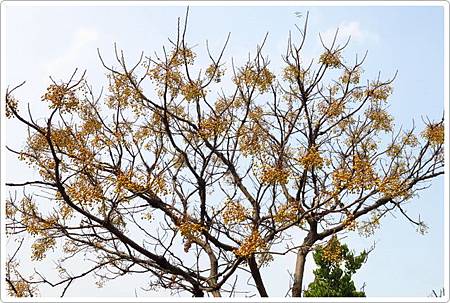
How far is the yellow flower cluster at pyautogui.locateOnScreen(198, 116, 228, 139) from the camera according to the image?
17.7ft

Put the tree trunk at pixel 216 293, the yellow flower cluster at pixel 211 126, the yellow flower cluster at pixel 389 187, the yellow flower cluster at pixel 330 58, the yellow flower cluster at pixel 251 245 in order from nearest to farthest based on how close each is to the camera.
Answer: the yellow flower cluster at pixel 251 245 → the yellow flower cluster at pixel 389 187 → the yellow flower cluster at pixel 211 126 → the tree trunk at pixel 216 293 → the yellow flower cluster at pixel 330 58

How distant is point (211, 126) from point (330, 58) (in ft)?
5.68

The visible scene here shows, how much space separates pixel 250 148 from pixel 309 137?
1247 millimetres

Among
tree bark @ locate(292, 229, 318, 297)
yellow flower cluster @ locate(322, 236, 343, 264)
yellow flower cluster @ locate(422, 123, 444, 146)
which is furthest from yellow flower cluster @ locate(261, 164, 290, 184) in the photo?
yellow flower cluster @ locate(422, 123, 444, 146)

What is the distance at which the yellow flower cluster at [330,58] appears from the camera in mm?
6224

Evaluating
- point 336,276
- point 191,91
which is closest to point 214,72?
point 191,91

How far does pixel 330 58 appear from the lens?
6.25 meters

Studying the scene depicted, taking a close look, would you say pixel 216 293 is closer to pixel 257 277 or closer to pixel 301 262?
pixel 257 277

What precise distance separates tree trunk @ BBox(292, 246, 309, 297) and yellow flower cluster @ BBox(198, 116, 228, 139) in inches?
69.4

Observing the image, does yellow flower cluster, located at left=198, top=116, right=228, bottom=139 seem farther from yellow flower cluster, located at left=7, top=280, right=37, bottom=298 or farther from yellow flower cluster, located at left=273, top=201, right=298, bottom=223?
yellow flower cluster, located at left=7, top=280, right=37, bottom=298

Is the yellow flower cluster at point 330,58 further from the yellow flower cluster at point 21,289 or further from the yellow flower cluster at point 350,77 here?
the yellow flower cluster at point 21,289

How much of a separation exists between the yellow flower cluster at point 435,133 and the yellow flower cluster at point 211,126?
2.63m

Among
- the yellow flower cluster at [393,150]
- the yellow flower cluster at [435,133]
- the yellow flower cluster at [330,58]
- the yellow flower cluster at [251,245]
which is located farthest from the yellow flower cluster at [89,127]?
the yellow flower cluster at [435,133]

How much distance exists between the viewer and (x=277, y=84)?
654 cm
